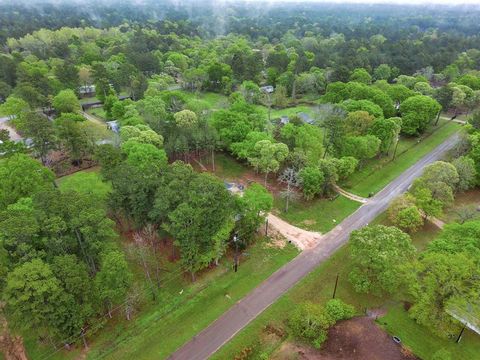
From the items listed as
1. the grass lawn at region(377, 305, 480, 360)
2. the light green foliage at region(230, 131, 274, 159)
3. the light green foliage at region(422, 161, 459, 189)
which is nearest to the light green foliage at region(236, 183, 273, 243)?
the light green foliage at region(230, 131, 274, 159)

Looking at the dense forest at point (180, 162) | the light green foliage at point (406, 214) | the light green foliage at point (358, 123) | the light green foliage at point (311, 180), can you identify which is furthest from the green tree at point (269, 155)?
the light green foliage at point (358, 123)

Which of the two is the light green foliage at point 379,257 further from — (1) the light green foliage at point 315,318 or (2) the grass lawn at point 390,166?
(2) the grass lawn at point 390,166

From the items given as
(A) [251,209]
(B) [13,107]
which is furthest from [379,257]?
(B) [13,107]

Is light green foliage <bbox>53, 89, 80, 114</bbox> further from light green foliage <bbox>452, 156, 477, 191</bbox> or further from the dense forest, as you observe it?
light green foliage <bbox>452, 156, 477, 191</bbox>

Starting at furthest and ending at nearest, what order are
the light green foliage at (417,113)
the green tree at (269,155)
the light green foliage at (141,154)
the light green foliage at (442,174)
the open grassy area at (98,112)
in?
the open grassy area at (98,112) → the light green foliage at (417,113) → the green tree at (269,155) → the light green foliage at (442,174) → the light green foliage at (141,154)

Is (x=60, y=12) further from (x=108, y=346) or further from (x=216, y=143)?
(x=108, y=346)

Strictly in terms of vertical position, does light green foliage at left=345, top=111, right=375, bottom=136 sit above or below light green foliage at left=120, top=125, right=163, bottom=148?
below
